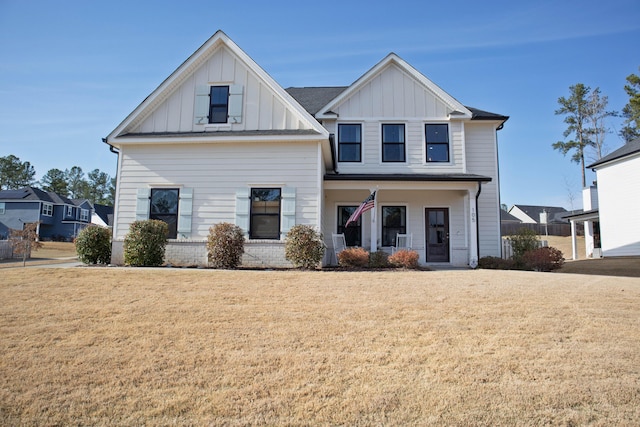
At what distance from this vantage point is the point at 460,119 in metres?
15.3

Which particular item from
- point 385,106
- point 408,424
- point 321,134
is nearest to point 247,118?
point 321,134

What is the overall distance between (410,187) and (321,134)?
12.6ft

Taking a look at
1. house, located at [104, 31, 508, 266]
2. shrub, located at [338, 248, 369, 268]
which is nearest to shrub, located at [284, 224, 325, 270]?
house, located at [104, 31, 508, 266]

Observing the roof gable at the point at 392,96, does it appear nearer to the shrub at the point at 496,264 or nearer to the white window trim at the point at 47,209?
the shrub at the point at 496,264

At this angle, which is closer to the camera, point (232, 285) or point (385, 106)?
point (232, 285)

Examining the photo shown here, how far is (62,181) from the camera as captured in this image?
79.1m

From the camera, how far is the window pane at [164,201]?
12.9m

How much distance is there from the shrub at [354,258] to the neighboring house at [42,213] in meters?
39.0

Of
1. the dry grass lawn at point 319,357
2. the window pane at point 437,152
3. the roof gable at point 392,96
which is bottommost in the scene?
the dry grass lawn at point 319,357

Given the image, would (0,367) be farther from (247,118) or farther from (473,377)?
(247,118)

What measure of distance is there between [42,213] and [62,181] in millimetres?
38886

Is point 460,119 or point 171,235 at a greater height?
point 460,119

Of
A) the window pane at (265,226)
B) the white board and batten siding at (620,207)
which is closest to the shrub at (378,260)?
the window pane at (265,226)

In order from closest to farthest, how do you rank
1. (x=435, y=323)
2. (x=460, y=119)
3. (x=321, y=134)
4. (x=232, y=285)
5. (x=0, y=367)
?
(x=0, y=367)
(x=435, y=323)
(x=232, y=285)
(x=321, y=134)
(x=460, y=119)
